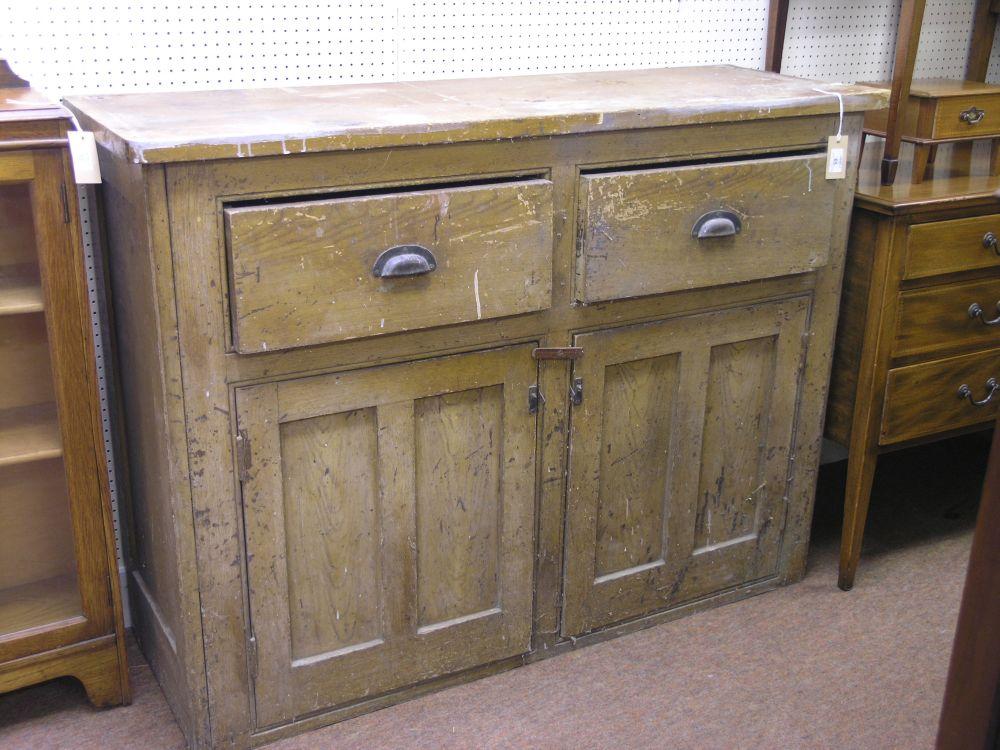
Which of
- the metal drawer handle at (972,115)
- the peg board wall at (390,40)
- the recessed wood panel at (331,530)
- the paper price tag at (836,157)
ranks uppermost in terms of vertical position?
the peg board wall at (390,40)

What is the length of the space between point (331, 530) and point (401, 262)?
1.65 feet

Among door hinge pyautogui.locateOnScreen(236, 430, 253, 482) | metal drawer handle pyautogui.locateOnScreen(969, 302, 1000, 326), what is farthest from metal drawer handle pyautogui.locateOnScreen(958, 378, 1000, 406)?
door hinge pyautogui.locateOnScreen(236, 430, 253, 482)

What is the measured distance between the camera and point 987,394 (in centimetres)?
247

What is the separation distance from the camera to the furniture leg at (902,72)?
7.91ft

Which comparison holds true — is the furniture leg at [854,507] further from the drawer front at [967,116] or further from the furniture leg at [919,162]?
the drawer front at [967,116]

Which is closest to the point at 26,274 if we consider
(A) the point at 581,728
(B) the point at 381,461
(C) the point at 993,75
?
(B) the point at 381,461

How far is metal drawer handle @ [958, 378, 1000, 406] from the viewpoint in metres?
2.43

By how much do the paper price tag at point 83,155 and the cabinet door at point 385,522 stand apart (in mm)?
427

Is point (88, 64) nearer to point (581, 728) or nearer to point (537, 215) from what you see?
point (537, 215)

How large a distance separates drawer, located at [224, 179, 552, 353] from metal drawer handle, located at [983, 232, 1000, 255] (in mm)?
1035

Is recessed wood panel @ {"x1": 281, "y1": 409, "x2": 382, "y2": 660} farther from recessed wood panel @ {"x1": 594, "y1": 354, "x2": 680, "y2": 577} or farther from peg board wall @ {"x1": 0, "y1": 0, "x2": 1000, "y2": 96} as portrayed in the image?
peg board wall @ {"x1": 0, "y1": 0, "x2": 1000, "y2": 96}

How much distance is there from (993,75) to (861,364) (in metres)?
1.36

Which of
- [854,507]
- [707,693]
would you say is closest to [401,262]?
[707,693]

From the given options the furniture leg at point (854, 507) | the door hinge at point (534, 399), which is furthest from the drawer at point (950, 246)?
the door hinge at point (534, 399)
